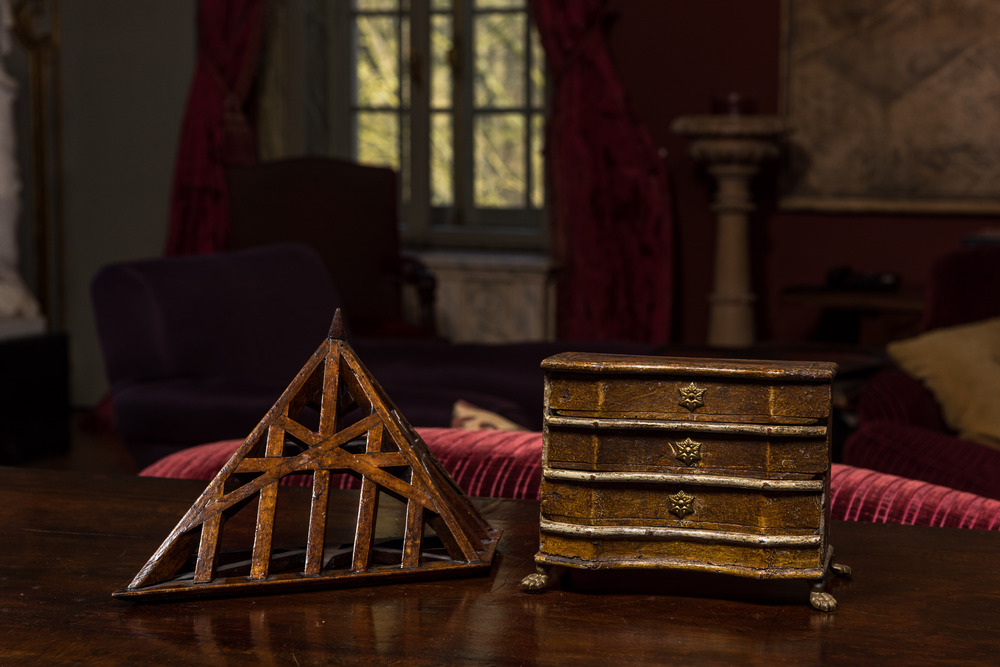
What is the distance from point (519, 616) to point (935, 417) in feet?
6.89

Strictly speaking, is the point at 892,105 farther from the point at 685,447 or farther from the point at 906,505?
the point at 685,447

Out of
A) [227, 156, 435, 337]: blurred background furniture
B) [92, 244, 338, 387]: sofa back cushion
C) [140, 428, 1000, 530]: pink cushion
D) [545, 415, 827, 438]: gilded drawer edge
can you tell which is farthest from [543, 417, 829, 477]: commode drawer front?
[227, 156, 435, 337]: blurred background furniture

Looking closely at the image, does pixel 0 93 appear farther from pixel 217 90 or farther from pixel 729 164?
pixel 729 164

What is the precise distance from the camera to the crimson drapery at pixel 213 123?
5.24 m

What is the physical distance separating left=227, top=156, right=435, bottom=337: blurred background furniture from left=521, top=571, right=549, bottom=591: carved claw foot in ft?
11.2

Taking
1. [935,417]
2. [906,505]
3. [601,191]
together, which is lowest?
[935,417]

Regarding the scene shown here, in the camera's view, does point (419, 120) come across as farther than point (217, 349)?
Yes

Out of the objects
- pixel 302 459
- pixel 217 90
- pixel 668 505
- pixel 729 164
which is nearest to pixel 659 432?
pixel 668 505

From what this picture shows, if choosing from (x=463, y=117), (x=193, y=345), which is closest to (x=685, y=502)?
(x=193, y=345)

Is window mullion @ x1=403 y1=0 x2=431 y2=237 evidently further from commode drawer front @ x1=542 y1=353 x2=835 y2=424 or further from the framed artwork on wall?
commode drawer front @ x1=542 y1=353 x2=835 y2=424

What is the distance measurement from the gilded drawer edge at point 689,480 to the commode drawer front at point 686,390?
0.14 ft

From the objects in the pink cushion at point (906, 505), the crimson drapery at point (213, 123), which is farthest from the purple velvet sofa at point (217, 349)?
the crimson drapery at point (213, 123)

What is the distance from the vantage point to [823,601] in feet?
2.72

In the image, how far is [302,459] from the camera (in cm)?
90
